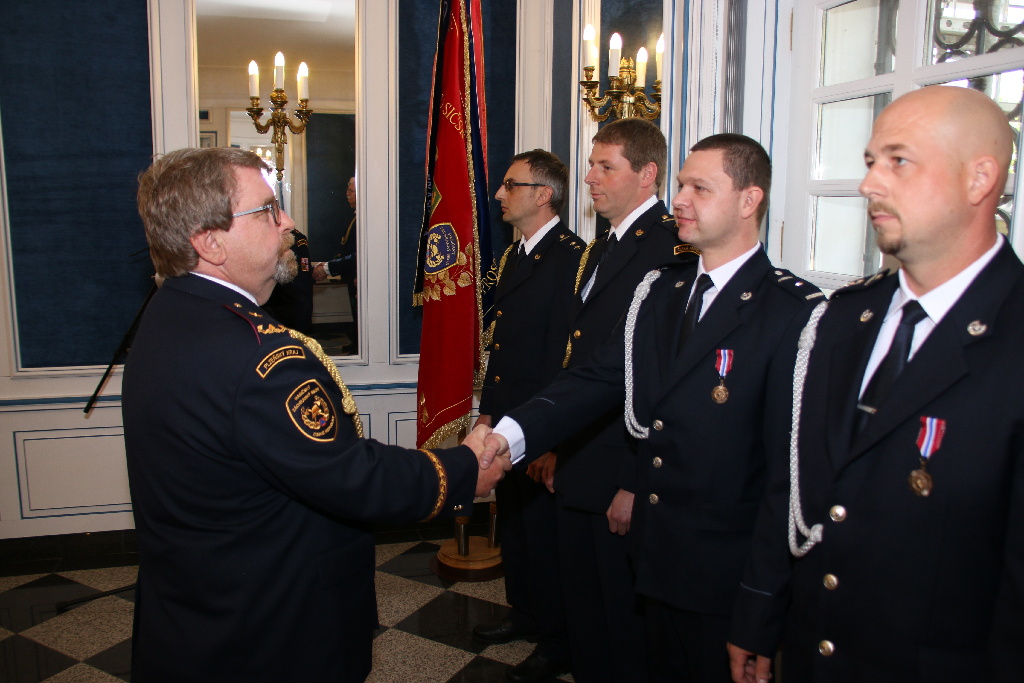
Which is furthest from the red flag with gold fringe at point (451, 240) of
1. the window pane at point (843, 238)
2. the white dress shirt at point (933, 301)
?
the white dress shirt at point (933, 301)

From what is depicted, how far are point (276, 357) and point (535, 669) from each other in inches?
67.4

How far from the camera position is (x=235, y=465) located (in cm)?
129

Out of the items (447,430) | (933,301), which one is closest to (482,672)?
(447,430)

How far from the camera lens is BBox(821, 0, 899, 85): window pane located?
6.04ft

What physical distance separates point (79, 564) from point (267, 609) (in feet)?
8.90

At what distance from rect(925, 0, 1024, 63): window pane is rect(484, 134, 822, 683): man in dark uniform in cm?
44

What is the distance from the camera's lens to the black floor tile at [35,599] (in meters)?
2.94

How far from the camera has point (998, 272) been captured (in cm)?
108

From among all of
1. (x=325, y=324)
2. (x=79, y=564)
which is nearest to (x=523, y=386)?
(x=325, y=324)

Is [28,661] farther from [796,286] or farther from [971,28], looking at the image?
[971,28]

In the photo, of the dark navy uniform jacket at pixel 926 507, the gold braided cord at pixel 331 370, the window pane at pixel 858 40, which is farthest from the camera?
the window pane at pixel 858 40

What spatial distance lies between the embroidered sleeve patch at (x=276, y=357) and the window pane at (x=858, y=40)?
5.02 ft

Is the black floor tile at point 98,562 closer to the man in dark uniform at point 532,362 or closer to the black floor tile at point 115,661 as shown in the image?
the black floor tile at point 115,661

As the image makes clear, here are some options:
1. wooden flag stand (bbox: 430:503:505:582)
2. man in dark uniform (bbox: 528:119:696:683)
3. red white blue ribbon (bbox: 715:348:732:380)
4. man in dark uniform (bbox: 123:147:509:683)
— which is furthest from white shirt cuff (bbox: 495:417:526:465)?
wooden flag stand (bbox: 430:503:505:582)
